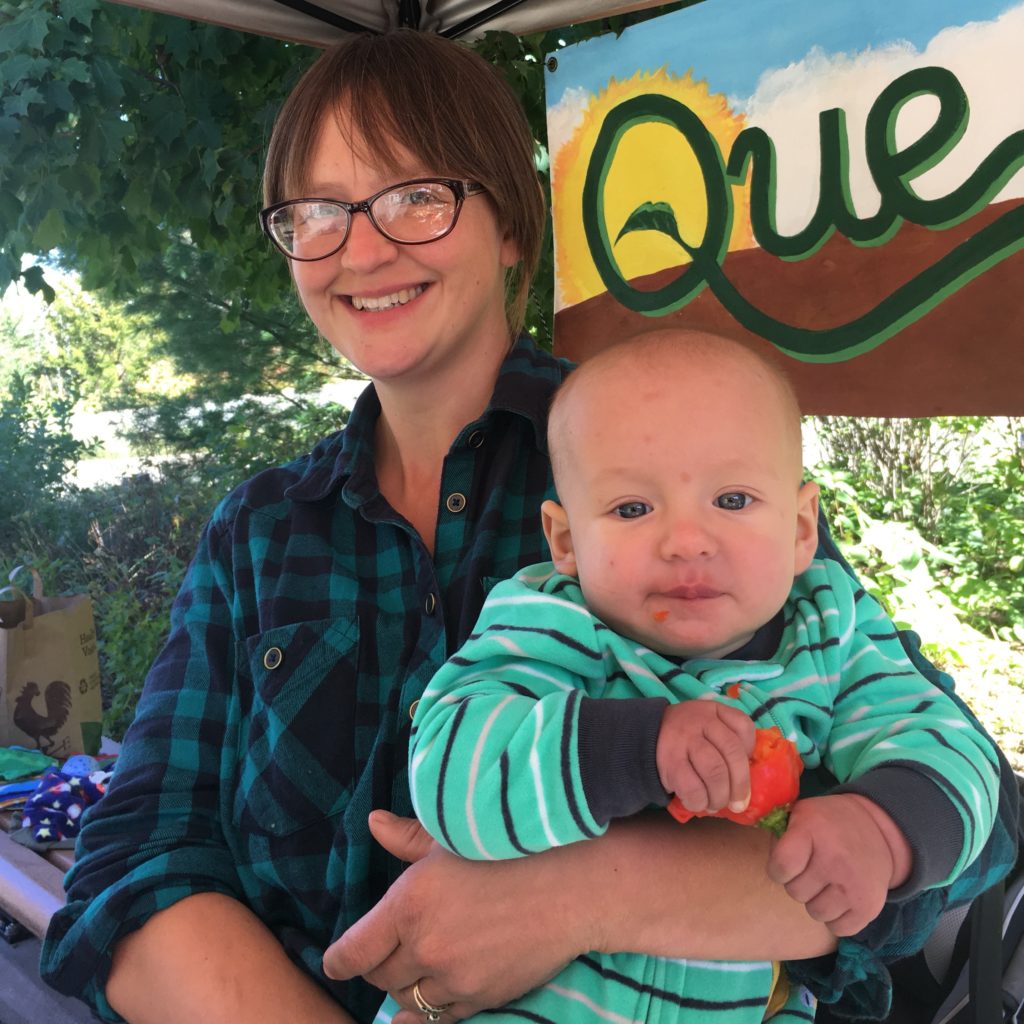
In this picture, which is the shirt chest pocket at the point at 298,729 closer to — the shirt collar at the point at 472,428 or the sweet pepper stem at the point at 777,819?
the shirt collar at the point at 472,428

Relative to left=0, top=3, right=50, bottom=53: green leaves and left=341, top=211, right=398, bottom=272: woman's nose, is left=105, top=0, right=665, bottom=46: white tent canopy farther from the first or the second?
Result: left=341, top=211, right=398, bottom=272: woman's nose

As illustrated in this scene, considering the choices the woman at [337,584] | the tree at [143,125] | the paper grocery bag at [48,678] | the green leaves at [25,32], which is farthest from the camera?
the tree at [143,125]

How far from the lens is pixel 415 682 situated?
1390mm

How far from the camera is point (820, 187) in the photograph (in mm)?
2330

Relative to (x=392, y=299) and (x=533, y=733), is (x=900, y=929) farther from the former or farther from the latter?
(x=392, y=299)

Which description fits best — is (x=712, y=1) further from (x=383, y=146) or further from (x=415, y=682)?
(x=415, y=682)

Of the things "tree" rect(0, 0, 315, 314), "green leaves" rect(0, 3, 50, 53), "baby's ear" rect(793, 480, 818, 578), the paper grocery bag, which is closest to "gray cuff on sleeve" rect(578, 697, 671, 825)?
"baby's ear" rect(793, 480, 818, 578)

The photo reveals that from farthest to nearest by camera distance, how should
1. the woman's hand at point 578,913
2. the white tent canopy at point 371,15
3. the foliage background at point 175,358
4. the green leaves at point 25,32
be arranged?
the foliage background at point 175,358, the green leaves at point 25,32, the white tent canopy at point 371,15, the woman's hand at point 578,913

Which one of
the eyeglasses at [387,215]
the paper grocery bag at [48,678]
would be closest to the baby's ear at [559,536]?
the eyeglasses at [387,215]

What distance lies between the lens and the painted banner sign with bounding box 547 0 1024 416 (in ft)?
6.79

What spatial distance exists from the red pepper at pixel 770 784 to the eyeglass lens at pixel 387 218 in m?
0.91

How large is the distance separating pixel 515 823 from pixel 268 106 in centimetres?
294

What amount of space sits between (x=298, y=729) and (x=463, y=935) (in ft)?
1.45

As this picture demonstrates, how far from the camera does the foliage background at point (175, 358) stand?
335 cm
